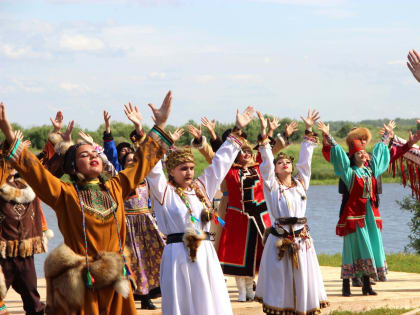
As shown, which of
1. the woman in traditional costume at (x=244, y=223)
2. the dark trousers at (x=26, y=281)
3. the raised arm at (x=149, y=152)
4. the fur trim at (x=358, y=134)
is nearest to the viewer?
the raised arm at (x=149, y=152)

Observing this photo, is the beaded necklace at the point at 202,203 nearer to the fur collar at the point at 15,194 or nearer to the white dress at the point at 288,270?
the white dress at the point at 288,270

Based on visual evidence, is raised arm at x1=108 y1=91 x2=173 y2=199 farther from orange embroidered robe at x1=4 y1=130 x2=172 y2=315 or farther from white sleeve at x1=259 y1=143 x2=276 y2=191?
white sleeve at x1=259 y1=143 x2=276 y2=191

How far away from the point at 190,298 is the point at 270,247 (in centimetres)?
174

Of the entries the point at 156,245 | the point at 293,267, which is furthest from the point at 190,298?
the point at 156,245

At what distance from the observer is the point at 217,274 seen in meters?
6.22

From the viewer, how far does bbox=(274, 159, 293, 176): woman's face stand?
763 centimetres

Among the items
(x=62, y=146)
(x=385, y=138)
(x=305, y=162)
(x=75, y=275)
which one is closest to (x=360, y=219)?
(x=385, y=138)

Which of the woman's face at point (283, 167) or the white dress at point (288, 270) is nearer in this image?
the white dress at point (288, 270)

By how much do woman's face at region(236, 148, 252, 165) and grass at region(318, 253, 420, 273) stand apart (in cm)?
420

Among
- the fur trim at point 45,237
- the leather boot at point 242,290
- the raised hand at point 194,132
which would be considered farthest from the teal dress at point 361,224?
the fur trim at point 45,237

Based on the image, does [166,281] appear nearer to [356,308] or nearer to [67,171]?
[67,171]

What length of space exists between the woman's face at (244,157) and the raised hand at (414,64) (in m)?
2.75

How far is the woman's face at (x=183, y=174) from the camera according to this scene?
634 centimetres

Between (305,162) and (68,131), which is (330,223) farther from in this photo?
(68,131)
